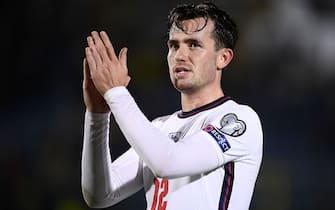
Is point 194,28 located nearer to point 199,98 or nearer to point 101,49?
point 199,98

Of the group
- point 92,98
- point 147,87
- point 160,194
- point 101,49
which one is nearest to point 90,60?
point 101,49

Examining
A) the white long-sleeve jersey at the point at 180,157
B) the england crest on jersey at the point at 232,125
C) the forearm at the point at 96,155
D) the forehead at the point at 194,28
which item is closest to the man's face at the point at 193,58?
the forehead at the point at 194,28

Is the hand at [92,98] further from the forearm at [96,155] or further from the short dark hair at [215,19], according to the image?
the short dark hair at [215,19]

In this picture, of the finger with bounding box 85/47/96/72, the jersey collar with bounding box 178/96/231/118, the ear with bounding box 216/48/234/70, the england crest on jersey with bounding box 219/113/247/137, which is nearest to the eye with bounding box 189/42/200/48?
the ear with bounding box 216/48/234/70

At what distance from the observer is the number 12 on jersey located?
7.88ft

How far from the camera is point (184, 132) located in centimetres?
248

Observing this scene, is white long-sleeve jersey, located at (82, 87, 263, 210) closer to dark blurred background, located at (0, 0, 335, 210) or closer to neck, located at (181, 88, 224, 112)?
neck, located at (181, 88, 224, 112)

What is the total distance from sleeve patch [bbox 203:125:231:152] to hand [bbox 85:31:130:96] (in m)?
0.33

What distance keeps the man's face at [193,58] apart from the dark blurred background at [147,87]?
8.46 ft

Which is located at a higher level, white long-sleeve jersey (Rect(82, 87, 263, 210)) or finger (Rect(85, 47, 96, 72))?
finger (Rect(85, 47, 96, 72))

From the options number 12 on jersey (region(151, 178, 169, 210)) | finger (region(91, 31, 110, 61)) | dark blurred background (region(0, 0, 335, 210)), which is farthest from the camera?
dark blurred background (region(0, 0, 335, 210))
